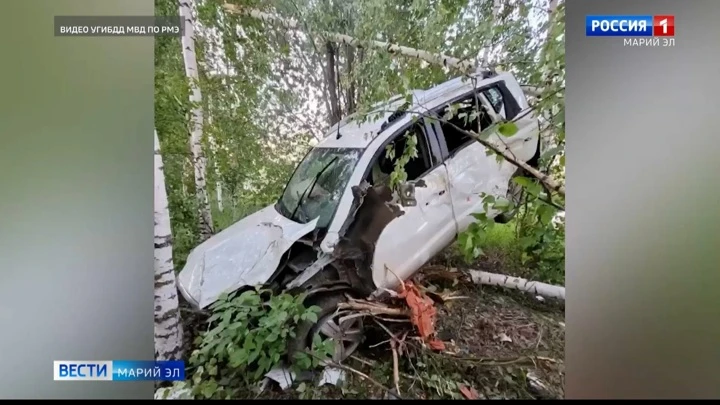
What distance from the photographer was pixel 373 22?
936 mm

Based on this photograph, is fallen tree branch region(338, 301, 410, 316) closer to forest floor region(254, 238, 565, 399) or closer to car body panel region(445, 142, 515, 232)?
forest floor region(254, 238, 565, 399)

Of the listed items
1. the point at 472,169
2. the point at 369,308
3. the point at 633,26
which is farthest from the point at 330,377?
the point at 633,26

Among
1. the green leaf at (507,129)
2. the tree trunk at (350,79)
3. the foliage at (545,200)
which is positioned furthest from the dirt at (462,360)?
the tree trunk at (350,79)

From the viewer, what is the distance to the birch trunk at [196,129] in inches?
36.5

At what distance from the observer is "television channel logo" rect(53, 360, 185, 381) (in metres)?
0.94

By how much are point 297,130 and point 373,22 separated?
18.0 inches

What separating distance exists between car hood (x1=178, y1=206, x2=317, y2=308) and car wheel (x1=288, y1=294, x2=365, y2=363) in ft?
0.70

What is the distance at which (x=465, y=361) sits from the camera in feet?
3.11

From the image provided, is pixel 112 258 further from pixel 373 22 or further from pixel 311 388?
pixel 373 22

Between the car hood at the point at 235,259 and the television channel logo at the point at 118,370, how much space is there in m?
0.26

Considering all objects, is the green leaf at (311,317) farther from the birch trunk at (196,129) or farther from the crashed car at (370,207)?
the birch trunk at (196,129)

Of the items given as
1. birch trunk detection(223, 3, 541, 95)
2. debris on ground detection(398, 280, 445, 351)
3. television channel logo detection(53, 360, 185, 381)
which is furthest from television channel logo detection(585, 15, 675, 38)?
television channel logo detection(53, 360, 185, 381)
